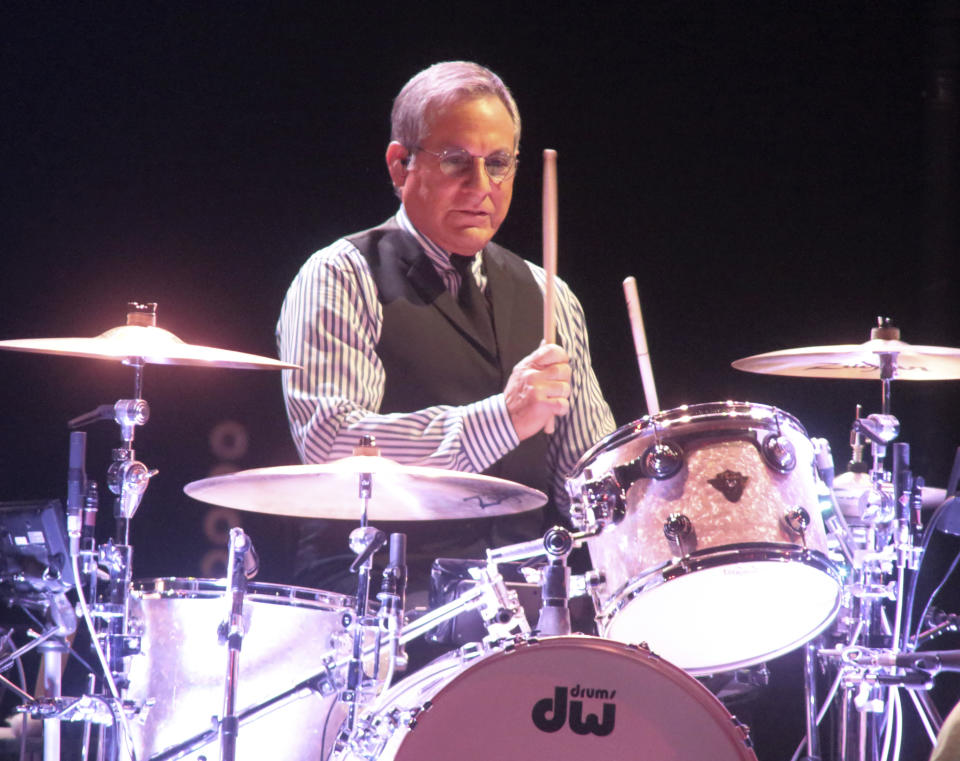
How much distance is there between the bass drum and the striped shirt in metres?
0.92

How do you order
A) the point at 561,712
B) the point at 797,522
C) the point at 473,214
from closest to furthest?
the point at 561,712, the point at 797,522, the point at 473,214

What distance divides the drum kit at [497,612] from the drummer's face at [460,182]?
2.93 ft

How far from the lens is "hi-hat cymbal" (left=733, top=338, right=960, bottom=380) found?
323 centimetres

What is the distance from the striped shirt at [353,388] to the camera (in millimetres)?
3010

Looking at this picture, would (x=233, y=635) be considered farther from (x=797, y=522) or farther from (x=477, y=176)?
(x=477, y=176)

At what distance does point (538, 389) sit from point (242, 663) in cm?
92

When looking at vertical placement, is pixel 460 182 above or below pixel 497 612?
above

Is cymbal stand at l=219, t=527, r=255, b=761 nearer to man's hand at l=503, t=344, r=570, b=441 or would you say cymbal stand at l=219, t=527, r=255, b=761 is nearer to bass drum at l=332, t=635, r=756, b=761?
bass drum at l=332, t=635, r=756, b=761

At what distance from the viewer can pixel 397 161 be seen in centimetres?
346

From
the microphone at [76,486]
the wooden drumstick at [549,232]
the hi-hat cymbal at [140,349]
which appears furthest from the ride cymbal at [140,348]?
the wooden drumstick at [549,232]

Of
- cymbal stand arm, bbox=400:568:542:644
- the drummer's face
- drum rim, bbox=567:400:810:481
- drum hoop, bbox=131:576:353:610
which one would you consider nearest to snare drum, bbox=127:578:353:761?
drum hoop, bbox=131:576:353:610

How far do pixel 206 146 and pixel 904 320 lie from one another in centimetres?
240

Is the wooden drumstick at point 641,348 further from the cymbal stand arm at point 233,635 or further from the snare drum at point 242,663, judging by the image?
the cymbal stand arm at point 233,635

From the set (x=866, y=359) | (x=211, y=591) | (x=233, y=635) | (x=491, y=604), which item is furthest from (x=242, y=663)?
(x=866, y=359)
